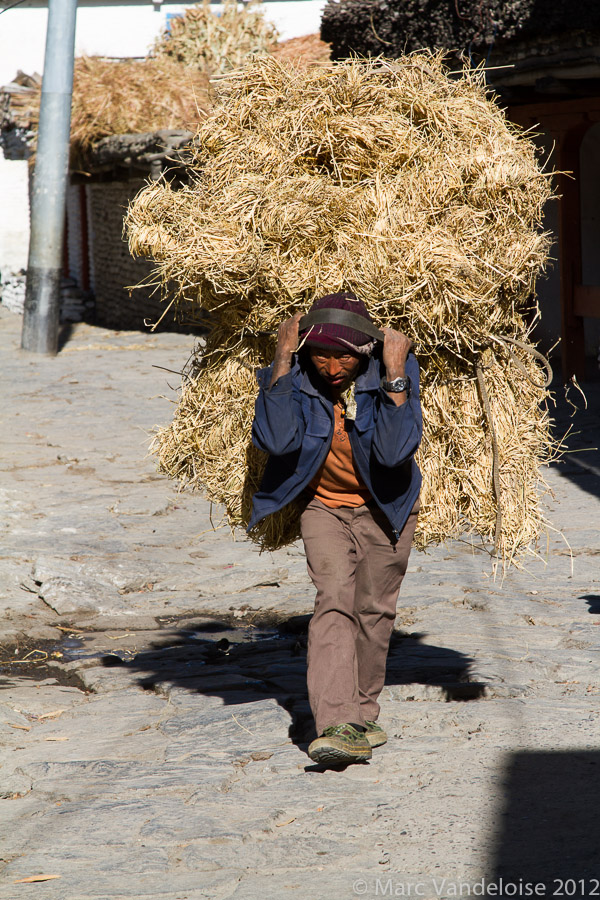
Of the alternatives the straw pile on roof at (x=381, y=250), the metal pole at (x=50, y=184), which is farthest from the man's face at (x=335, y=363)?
the metal pole at (x=50, y=184)

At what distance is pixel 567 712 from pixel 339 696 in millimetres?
1013

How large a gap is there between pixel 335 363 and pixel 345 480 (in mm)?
454

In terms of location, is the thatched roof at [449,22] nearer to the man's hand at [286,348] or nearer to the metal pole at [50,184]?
the metal pole at [50,184]

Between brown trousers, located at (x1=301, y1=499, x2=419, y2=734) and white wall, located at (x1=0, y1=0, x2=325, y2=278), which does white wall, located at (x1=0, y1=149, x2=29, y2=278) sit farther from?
brown trousers, located at (x1=301, y1=499, x2=419, y2=734)

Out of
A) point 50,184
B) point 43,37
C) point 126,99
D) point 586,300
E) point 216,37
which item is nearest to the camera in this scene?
point 586,300

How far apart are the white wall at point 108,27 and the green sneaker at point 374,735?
75.6 ft

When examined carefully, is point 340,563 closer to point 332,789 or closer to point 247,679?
→ point 332,789

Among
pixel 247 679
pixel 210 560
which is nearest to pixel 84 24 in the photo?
pixel 210 560

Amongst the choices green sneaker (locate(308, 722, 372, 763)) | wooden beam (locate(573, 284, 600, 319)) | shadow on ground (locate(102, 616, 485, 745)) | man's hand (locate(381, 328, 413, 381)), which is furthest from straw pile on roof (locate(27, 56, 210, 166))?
green sneaker (locate(308, 722, 372, 763))

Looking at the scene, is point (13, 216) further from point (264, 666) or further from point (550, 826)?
point (550, 826)

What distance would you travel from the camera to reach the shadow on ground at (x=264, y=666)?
429 centimetres

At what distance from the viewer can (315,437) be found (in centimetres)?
353

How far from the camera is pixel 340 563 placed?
11.8 feet

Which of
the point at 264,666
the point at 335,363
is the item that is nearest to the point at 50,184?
the point at 264,666
